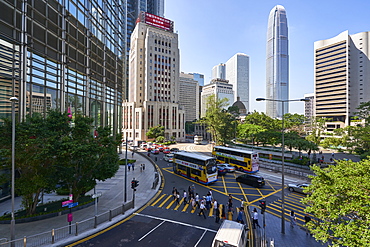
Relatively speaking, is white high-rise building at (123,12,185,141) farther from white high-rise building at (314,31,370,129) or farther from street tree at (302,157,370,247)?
street tree at (302,157,370,247)

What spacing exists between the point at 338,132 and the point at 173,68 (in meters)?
70.9

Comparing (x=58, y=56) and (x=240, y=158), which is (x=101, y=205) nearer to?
(x=58, y=56)

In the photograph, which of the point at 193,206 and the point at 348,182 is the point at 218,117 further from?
the point at 348,182

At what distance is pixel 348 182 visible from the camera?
27.4 feet

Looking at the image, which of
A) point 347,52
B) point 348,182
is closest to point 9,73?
point 348,182

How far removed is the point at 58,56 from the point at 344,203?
30.6 metres

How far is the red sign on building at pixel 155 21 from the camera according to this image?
91.2m

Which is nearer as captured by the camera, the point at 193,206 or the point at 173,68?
the point at 193,206

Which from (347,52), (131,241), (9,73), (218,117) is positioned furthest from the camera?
(347,52)

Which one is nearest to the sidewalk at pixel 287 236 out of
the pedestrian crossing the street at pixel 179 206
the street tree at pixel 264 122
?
the pedestrian crossing the street at pixel 179 206

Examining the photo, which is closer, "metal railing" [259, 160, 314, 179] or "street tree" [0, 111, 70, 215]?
"street tree" [0, 111, 70, 215]

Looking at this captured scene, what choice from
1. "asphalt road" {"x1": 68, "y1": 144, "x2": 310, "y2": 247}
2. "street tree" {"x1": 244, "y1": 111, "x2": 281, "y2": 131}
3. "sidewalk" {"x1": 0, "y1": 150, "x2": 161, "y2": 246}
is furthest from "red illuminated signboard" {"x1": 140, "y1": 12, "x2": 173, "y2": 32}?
"asphalt road" {"x1": 68, "y1": 144, "x2": 310, "y2": 247}

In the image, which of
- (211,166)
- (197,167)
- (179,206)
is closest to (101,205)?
(179,206)

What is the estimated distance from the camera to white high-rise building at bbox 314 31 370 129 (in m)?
91.8
